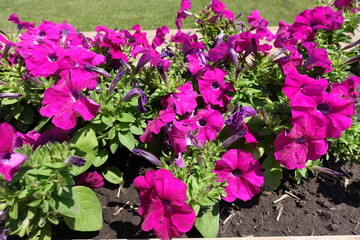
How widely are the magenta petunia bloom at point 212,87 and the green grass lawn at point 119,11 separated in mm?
2822

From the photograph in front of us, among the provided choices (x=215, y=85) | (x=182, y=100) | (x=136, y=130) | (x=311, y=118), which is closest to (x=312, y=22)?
(x=215, y=85)

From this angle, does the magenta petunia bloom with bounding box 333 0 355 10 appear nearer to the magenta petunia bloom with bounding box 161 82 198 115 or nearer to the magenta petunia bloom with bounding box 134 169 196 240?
the magenta petunia bloom with bounding box 161 82 198 115

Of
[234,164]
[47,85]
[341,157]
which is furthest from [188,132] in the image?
[341,157]

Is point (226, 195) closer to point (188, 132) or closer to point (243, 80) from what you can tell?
point (188, 132)

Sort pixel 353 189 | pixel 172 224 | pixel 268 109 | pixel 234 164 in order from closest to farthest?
pixel 172 224, pixel 234 164, pixel 268 109, pixel 353 189

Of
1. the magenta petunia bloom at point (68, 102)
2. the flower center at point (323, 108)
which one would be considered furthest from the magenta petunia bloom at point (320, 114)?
the magenta petunia bloom at point (68, 102)

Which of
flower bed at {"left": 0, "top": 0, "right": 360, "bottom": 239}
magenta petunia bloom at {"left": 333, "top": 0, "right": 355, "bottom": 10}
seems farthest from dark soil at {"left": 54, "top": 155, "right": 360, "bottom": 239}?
magenta petunia bloom at {"left": 333, "top": 0, "right": 355, "bottom": 10}

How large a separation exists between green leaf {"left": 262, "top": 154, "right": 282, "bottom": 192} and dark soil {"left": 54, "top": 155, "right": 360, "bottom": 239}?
20 centimetres

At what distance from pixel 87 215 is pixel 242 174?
0.76 metres

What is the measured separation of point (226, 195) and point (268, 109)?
0.50 metres

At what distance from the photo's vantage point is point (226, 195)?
1511mm

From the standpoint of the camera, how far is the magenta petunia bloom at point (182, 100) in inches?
62.4

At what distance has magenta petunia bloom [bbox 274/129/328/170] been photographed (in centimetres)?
143

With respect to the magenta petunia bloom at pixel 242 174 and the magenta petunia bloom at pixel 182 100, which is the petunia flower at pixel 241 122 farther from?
the magenta petunia bloom at pixel 182 100
